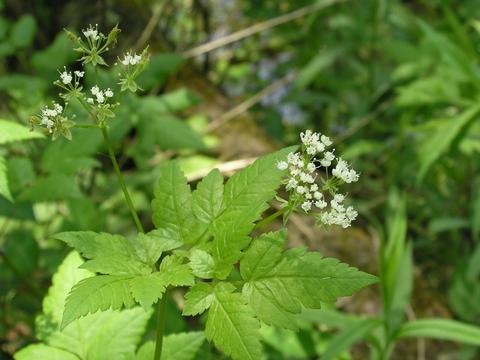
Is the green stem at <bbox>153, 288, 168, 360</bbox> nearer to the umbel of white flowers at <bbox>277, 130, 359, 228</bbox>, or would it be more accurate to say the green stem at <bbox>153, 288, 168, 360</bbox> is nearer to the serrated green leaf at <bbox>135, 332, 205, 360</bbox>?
the serrated green leaf at <bbox>135, 332, 205, 360</bbox>

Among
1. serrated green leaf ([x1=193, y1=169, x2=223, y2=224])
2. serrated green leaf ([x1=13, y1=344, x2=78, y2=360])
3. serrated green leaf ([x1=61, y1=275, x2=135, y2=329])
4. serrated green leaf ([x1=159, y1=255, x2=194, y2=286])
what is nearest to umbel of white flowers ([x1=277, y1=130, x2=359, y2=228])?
serrated green leaf ([x1=193, y1=169, x2=223, y2=224])

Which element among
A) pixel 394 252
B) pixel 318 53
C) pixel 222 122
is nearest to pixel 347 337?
pixel 394 252

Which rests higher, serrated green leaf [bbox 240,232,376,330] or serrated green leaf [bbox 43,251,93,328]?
serrated green leaf [bbox 43,251,93,328]

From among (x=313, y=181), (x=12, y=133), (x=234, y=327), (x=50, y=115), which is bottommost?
(x=234, y=327)

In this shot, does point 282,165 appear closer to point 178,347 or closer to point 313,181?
point 313,181

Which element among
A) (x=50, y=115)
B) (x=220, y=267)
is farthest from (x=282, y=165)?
(x=50, y=115)
